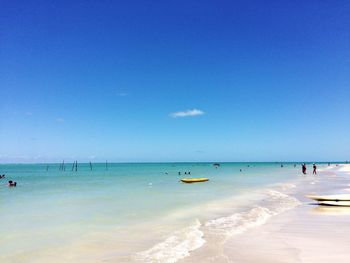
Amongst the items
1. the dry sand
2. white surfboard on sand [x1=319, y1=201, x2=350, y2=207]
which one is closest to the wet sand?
the dry sand

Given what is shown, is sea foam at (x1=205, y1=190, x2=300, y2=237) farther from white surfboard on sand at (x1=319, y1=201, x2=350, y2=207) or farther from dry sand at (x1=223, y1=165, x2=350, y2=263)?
white surfboard on sand at (x1=319, y1=201, x2=350, y2=207)

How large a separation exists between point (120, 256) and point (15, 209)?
12.6 meters

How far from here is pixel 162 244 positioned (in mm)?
9703

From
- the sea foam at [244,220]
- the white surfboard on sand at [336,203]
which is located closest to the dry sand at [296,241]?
the sea foam at [244,220]

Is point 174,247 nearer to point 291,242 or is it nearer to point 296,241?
point 291,242

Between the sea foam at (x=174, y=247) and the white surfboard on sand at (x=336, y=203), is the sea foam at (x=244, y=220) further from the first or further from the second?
the white surfboard on sand at (x=336, y=203)

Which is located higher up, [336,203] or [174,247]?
[336,203]

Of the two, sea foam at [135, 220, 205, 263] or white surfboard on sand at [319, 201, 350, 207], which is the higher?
white surfboard on sand at [319, 201, 350, 207]

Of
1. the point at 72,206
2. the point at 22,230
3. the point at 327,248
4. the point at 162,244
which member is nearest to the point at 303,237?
the point at 327,248

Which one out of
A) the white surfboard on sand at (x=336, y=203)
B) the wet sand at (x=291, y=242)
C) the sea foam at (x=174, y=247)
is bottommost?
the sea foam at (x=174, y=247)

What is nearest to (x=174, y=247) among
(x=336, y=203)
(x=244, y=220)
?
(x=244, y=220)

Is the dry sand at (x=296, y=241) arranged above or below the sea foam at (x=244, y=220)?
above

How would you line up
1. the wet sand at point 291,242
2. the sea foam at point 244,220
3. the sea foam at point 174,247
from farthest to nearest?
the sea foam at point 244,220, the sea foam at point 174,247, the wet sand at point 291,242

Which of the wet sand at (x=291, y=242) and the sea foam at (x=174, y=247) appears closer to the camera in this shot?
the wet sand at (x=291, y=242)
